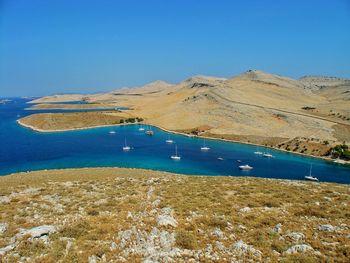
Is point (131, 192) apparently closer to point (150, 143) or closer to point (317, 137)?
point (150, 143)

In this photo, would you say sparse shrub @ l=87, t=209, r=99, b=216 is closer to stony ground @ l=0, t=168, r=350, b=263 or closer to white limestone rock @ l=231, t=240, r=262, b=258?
stony ground @ l=0, t=168, r=350, b=263

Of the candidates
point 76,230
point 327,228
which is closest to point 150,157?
point 76,230

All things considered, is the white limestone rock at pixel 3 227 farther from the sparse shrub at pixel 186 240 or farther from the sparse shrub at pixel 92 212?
the sparse shrub at pixel 186 240

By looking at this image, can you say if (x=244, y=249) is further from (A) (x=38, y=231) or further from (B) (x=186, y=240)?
(A) (x=38, y=231)

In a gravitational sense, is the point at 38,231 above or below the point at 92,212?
above

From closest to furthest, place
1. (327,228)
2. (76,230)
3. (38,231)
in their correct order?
(38,231), (76,230), (327,228)

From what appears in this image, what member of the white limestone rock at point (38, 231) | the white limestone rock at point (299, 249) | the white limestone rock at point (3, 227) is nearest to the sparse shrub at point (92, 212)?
the white limestone rock at point (38, 231)

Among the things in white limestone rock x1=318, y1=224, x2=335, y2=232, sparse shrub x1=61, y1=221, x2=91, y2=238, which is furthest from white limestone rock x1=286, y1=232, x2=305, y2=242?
sparse shrub x1=61, y1=221, x2=91, y2=238
